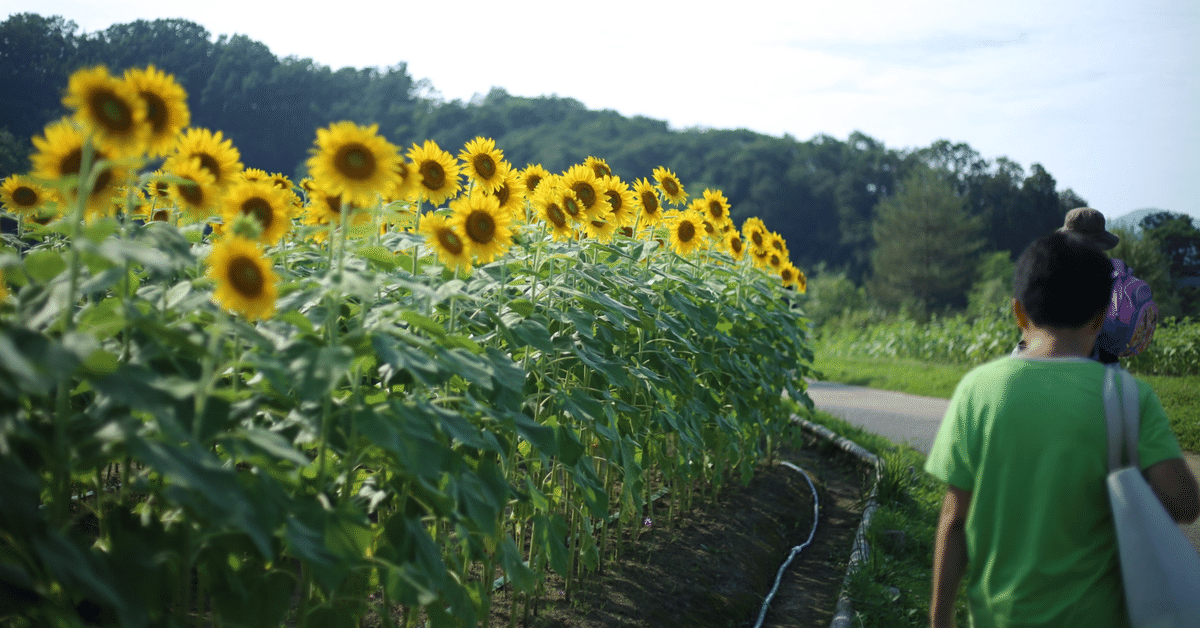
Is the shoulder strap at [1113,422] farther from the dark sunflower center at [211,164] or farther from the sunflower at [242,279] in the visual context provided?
the dark sunflower center at [211,164]

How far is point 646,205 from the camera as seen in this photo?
462cm

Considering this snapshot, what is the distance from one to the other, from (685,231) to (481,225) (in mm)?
2143

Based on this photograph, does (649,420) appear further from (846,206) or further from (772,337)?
(846,206)

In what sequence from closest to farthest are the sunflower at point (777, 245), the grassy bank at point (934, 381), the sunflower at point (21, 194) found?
the sunflower at point (21, 194) → the sunflower at point (777, 245) → the grassy bank at point (934, 381)

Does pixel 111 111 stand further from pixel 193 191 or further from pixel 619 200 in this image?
pixel 619 200

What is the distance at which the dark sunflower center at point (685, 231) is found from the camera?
4.66 m

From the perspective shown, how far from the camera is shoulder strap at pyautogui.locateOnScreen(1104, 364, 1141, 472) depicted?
1746 mm

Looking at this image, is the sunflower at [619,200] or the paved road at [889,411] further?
the paved road at [889,411]

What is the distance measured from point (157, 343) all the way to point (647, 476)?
11.7 ft

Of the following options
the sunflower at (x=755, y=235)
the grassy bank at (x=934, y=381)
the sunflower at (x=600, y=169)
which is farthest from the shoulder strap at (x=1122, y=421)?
the grassy bank at (x=934, y=381)

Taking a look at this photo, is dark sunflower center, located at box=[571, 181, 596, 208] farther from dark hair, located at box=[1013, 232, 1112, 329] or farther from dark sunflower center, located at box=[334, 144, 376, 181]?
dark hair, located at box=[1013, 232, 1112, 329]

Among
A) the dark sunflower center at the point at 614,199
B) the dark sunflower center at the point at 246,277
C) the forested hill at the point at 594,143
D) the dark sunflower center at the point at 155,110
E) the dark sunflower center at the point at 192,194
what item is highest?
the forested hill at the point at 594,143

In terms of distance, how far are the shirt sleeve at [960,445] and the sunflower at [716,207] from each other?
366 cm

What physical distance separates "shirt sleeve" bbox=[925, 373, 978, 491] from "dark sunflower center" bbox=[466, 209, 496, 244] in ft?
4.85
